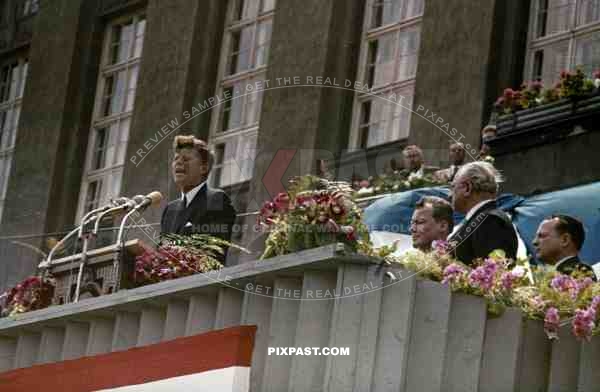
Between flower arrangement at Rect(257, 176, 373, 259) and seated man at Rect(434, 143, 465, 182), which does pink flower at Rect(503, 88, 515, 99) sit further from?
flower arrangement at Rect(257, 176, 373, 259)

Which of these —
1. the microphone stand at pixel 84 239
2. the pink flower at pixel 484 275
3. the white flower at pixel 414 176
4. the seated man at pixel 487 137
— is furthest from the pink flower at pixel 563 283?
the seated man at pixel 487 137

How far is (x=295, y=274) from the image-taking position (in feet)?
49.3

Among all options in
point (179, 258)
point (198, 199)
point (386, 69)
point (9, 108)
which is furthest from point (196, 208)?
point (9, 108)

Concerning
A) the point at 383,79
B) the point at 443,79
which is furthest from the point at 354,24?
the point at 443,79

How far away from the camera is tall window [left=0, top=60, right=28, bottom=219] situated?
3170 centimetres

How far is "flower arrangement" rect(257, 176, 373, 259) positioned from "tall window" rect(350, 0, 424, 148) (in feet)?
30.7

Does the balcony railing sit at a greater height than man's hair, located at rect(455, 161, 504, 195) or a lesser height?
lesser

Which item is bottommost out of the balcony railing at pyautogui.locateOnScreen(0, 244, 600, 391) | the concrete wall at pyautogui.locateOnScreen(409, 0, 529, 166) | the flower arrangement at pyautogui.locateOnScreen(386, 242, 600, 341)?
the balcony railing at pyautogui.locateOnScreen(0, 244, 600, 391)

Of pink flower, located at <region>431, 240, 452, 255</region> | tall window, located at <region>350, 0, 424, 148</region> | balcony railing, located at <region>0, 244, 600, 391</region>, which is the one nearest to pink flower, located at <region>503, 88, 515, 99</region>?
tall window, located at <region>350, 0, 424, 148</region>

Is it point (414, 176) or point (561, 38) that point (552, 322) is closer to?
point (414, 176)

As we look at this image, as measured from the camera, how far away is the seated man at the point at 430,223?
1493 cm

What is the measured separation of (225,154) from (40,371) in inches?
408

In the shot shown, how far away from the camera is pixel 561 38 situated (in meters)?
22.8

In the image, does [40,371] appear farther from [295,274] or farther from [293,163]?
[293,163]
